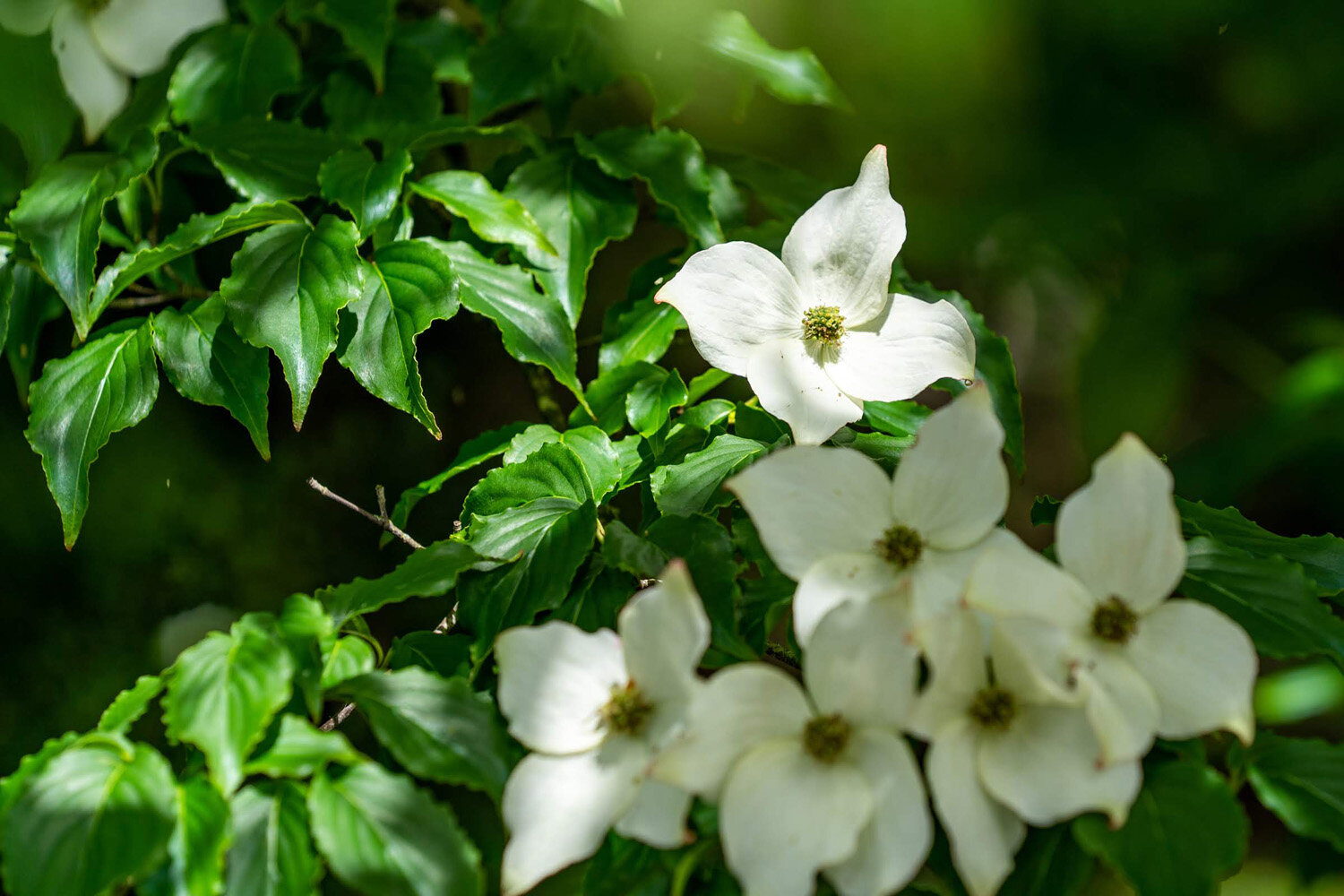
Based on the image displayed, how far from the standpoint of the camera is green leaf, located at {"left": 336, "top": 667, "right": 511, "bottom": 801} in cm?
53

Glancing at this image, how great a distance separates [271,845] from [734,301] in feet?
1.39

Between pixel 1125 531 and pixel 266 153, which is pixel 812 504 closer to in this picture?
pixel 1125 531

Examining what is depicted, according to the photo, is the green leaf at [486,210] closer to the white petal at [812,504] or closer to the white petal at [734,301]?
the white petal at [734,301]

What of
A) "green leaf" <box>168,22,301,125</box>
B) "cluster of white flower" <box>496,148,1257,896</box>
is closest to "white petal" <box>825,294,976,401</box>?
"cluster of white flower" <box>496,148,1257,896</box>

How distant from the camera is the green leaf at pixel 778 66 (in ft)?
3.52

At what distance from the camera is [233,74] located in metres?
1.02

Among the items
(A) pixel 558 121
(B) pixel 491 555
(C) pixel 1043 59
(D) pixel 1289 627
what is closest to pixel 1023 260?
(C) pixel 1043 59

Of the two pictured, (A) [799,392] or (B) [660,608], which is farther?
(A) [799,392]

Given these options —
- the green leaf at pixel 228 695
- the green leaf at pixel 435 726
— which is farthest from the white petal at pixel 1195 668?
the green leaf at pixel 228 695

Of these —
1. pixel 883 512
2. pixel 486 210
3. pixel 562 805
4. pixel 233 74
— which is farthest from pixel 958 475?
pixel 233 74

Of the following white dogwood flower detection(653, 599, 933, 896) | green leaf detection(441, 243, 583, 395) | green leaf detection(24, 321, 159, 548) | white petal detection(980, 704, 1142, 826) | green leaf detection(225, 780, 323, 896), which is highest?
white petal detection(980, 704, 1142, 826)

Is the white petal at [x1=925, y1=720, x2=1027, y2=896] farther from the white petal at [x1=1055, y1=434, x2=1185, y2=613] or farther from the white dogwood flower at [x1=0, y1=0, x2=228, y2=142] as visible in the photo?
the white dogwood flower at [x1=0, y1=0, x2=228, y2=142]

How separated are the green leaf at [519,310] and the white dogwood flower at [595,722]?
334 millimetres

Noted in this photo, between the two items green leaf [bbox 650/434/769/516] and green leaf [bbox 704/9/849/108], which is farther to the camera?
green leaf [bbox 704/9/849/108]
